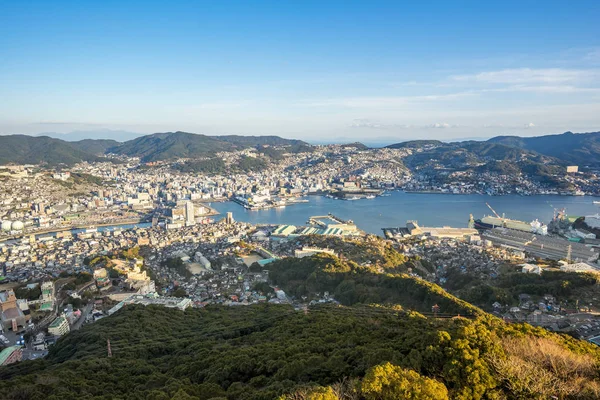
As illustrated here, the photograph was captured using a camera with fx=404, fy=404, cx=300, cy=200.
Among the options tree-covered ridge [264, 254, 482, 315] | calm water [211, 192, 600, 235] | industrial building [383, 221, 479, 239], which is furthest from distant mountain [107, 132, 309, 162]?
tree-covered ridge [264, 254, 482, 315]

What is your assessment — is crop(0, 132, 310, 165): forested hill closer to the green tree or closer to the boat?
the boat

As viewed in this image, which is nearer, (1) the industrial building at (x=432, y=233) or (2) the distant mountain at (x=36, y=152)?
(1) the industrial building at (x=432, y=233)

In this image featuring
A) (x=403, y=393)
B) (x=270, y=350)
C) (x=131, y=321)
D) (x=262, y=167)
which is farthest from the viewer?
(x=262, y=167)

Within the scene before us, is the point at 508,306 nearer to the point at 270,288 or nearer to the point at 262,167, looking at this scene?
the point at 270,288

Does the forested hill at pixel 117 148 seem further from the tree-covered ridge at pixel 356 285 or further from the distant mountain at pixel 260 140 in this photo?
the tree-covered ridge at pixel 356 285

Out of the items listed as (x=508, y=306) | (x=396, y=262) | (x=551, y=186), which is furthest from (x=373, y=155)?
(x=508, y=306)

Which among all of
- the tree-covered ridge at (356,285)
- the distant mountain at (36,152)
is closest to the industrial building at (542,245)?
the tree-covered ridge at (356,285)

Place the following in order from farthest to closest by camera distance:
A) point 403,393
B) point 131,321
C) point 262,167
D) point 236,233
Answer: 1. point 262,167
2. point 236,233
3. point 131,321
4. point 403,393
